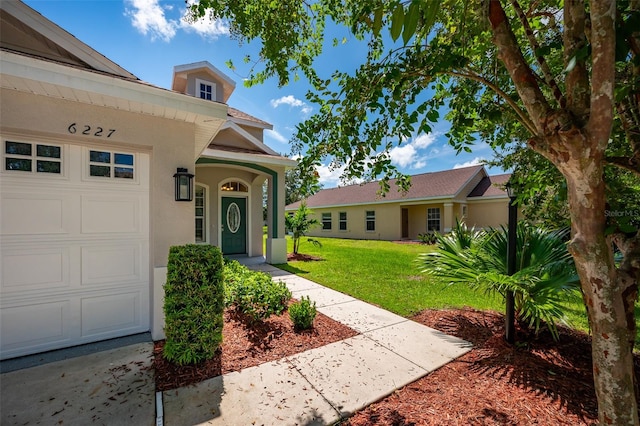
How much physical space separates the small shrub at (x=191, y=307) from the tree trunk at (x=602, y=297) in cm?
343

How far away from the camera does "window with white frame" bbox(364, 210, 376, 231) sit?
74.0 feet

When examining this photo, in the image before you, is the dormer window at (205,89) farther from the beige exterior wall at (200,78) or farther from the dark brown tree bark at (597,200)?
the dark brown tree bark at (597,200)

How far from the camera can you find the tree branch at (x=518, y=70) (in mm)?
1929

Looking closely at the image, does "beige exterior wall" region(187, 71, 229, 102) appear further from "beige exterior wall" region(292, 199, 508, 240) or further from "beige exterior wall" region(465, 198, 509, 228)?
"beige exterior wall" region(465, 198, 509, 228)

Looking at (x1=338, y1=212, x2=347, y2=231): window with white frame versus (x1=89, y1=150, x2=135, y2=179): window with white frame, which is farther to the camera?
(x1=338, y1=212, x2=347, y2=231): window with white frame

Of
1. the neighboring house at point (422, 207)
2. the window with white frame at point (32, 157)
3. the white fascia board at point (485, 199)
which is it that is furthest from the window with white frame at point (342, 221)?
the window with white frame at point (32, 157)

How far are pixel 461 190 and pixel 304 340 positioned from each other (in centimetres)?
1751

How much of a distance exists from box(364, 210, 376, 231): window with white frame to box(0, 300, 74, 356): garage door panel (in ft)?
67.0

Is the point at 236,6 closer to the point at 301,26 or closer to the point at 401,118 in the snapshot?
the point at 301,26

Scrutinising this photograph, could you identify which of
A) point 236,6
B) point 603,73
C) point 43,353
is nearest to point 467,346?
point 603,73

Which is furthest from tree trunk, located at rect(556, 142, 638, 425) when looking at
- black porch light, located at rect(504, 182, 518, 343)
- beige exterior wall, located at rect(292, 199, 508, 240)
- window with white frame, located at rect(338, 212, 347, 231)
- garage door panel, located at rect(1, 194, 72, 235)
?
window with white frame, located at rect(338, 212, 347, 231)

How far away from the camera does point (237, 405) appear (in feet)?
8.80

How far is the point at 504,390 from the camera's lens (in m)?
2.88

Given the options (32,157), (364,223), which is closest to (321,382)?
(32,157)
